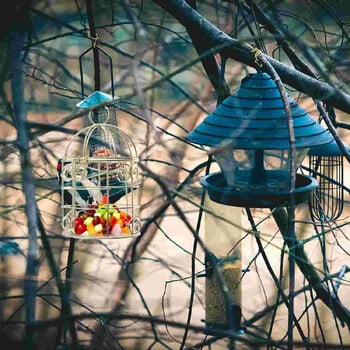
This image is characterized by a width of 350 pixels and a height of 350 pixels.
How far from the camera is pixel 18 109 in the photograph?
2547 mm

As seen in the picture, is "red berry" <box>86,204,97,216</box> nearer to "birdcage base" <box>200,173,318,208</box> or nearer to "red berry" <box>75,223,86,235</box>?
"red berry" <box>75,223,86,235</box>

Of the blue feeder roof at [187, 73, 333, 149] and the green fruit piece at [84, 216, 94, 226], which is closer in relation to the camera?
the blue feeder roof at [187, 73, 333, 149]

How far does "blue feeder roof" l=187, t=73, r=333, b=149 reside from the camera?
1864 mm

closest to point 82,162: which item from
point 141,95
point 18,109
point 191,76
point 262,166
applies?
point 18,109

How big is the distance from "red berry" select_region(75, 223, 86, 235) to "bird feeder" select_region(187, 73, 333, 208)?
17.3 inches

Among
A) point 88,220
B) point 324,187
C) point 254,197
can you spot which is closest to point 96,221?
point 88,220

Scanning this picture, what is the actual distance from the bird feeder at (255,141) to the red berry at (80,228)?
44cm

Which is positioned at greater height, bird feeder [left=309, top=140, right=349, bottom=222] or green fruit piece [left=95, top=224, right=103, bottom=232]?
bird feeder [left=309, top=140, right=349, bottom=222]

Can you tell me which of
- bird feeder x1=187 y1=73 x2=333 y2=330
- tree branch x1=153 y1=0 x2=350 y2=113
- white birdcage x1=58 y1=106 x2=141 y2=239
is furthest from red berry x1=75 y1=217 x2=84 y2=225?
tree branch x1=153 y1=0 x2=350 y2=113

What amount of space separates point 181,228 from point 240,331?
2.67m

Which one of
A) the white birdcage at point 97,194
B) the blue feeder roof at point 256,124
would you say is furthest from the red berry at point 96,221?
the blue feeder roof at point 256,124

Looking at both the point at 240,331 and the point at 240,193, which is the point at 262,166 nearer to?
the point at 240,193

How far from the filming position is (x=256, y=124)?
188 centimetres

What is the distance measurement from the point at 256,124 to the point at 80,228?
70cm
